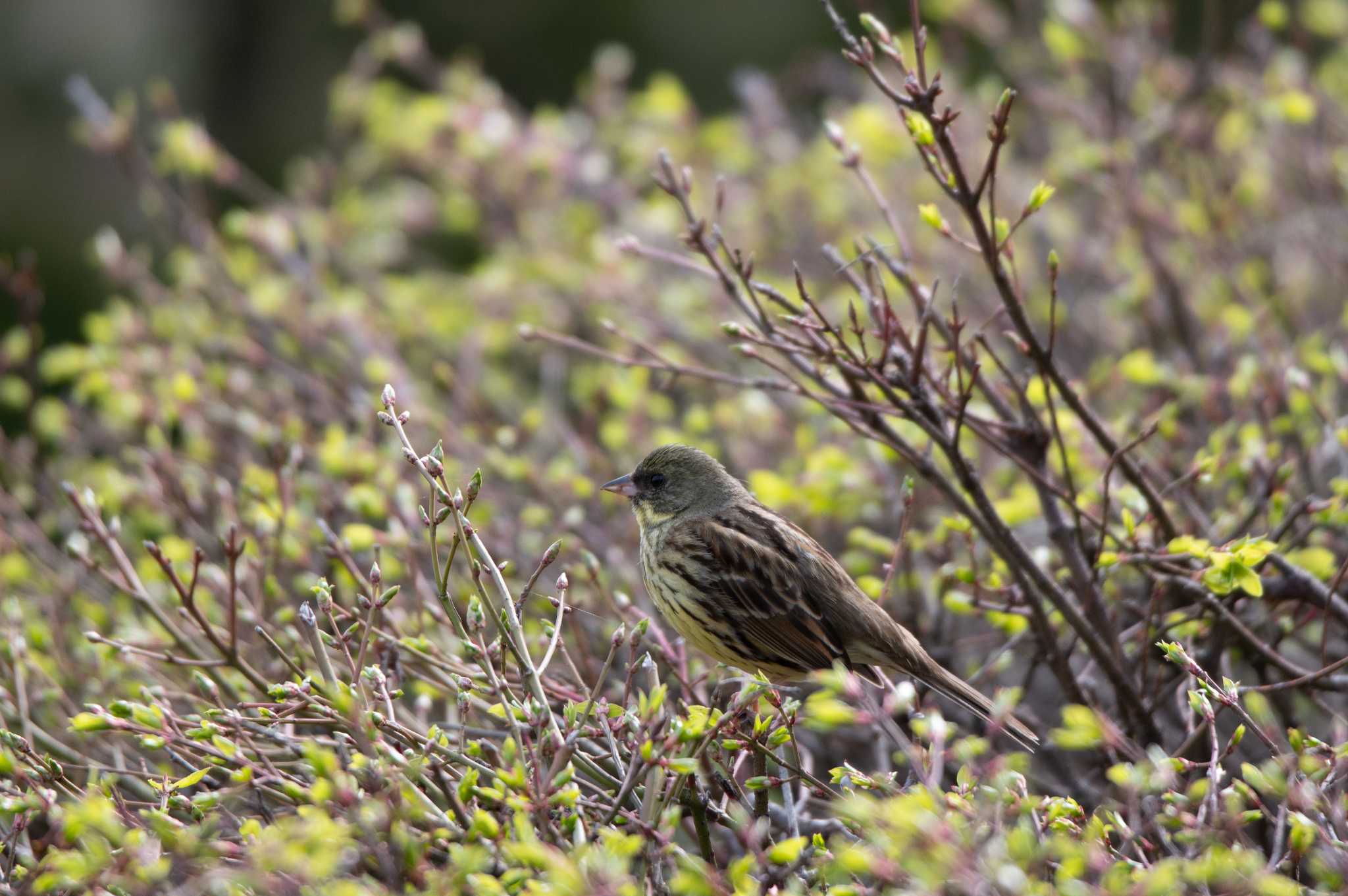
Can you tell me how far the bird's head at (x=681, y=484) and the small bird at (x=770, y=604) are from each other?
0.10ft

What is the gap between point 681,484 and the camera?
3617mm

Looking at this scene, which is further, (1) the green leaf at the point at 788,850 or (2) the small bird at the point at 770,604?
(2) the small bird at the point at 770,604

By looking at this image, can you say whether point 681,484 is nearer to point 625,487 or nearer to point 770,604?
point 625,487

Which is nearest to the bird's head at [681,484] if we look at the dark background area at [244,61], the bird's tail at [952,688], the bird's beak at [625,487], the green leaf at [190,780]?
the bird's beak at [625,487]

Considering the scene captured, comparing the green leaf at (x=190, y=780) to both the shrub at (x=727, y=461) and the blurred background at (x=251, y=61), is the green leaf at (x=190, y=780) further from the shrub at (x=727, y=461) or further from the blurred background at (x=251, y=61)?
the blurred background at (x=251, y=61)

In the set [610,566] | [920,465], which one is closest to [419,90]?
[610,566]

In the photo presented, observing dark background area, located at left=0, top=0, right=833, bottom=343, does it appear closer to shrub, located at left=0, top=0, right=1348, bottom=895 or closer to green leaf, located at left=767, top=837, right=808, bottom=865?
shrub, located at left=0, top=0, right=1348, bottom=895

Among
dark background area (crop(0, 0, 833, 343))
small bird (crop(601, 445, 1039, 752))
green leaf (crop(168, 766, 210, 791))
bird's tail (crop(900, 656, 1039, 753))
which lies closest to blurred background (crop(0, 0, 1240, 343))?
dark background area (crop(0, 0, 833, 343))

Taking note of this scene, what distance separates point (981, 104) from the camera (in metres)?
6.27

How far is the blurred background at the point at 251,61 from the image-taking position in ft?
30.9

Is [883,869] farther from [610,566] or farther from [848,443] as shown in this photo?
[848,443]

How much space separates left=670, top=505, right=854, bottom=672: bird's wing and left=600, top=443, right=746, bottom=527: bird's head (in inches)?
5.3

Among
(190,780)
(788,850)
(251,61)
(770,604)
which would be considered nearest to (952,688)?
(770,604)

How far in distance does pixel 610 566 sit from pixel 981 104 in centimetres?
334
